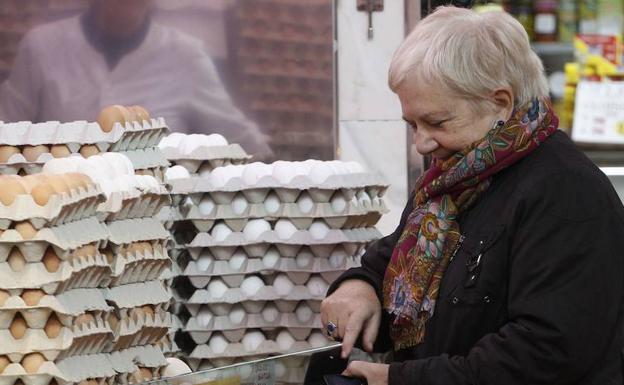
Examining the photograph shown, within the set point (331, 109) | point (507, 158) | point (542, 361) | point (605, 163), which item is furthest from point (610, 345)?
point (605, 163)

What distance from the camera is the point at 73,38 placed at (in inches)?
258

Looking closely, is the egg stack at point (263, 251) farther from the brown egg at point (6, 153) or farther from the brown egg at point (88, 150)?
the brown egg at point (6, 153)

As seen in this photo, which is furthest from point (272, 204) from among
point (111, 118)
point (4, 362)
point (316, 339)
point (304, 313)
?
point (4, 362)

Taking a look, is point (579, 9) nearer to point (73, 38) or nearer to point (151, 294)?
point (73, 38)

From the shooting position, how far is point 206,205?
4.52 meters

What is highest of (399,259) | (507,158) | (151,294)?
(507,158)

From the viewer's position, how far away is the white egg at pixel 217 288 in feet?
14.9

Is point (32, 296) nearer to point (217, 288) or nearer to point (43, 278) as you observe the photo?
point (43, 278)

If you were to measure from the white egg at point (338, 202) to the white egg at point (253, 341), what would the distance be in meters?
0.49

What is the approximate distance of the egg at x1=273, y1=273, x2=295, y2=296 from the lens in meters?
4.55

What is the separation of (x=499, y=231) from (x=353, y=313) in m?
0.45

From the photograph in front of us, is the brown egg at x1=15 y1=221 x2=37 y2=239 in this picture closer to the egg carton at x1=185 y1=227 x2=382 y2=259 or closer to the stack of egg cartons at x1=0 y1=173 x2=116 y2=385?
the stack of egg cartons at x1=0 y1=173 x2=116 y2=385

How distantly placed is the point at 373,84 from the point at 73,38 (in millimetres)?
1492

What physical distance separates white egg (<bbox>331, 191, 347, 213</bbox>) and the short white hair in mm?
1806
